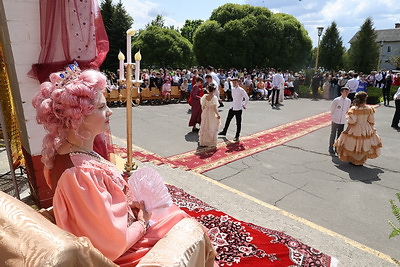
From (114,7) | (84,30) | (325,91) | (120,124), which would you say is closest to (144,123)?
(120,124)

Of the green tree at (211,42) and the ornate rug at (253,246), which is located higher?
the green tree at (211,42)

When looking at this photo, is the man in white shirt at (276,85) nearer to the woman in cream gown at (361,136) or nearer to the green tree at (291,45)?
the woman in cream gown at (361,136)

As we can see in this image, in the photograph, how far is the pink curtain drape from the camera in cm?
335

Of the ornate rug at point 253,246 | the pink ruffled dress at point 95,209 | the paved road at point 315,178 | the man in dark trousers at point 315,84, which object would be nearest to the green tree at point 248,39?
the man in dark trousers at point 315,84

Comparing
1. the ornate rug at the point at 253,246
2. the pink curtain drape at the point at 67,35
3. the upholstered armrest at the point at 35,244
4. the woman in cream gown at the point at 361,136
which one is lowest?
the ornate rug at the point at 253,246

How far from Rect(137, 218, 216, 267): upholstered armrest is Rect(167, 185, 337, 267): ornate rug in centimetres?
93

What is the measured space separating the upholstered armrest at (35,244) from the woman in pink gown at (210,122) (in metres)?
6.68

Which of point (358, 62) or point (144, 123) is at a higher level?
point (358, 62)

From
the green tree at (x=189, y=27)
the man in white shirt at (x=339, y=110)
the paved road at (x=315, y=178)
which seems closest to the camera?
the paved road at (x=315, y=178)

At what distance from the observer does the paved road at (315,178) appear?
4238mm

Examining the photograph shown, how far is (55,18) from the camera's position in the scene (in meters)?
3.36

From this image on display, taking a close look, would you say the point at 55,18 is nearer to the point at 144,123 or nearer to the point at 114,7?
the point at 144,123

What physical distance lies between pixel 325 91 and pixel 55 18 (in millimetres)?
19511

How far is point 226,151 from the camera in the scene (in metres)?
7.50
